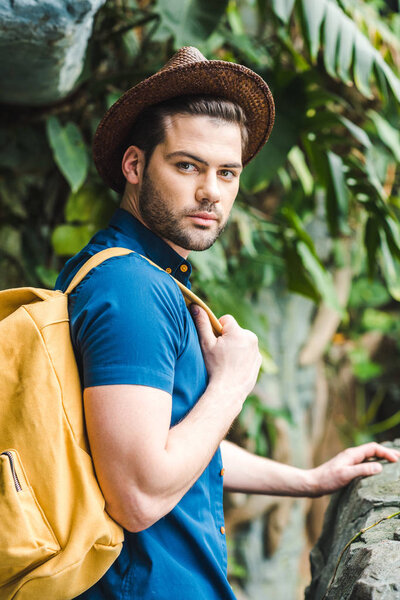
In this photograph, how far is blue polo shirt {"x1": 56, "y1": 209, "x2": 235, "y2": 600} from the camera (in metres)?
0.85

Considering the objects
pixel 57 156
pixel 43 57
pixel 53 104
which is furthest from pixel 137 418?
pixel 53 104

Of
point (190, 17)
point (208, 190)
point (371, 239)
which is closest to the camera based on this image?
point (208, 190)

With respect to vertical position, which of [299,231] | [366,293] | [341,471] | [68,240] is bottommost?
[366,293]

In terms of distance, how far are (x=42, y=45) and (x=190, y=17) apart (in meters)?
0.54

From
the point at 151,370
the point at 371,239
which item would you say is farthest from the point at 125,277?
the point at 371,239

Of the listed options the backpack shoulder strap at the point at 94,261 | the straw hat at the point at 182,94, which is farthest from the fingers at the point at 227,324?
the straw hat at the point at 182,94

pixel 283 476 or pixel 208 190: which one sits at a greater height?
pixel 208 190

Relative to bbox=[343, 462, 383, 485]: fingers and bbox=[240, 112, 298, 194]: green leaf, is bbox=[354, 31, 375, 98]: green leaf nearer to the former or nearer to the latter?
bbox=[240, 112, 298, 194]: green leaf

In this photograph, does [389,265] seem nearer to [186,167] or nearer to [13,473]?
[186,167]

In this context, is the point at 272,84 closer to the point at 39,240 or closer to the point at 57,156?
the point at 57,156

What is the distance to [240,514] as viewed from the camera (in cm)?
319

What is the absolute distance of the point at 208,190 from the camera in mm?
1067

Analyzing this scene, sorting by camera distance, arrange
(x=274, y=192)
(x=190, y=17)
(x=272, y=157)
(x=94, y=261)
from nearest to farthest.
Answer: (x=94, y=261)
(x=190, y=17)
(x=272, y=157)
(x=274, y=192)

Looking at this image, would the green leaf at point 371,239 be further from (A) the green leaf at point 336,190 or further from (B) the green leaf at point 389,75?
(B) the green leaf at point 389,75
